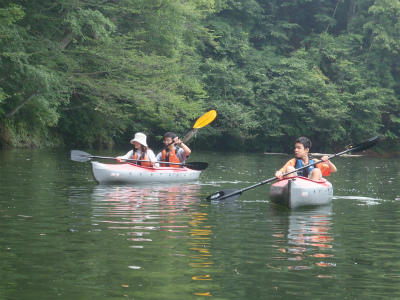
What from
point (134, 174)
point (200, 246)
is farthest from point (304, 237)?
point (134, 174)

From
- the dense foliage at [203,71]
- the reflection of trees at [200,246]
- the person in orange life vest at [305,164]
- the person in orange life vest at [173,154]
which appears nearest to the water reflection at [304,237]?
the reflection of trees at [200,246]

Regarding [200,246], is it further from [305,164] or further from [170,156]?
[170,156]

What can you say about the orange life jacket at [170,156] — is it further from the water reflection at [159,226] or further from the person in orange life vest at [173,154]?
the water reflection at [159,226]

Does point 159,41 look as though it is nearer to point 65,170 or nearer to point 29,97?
point 29,97

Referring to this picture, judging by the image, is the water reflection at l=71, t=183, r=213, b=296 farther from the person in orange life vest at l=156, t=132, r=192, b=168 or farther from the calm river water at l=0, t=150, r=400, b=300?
the person in orange life vest at l=156, t=132, r=192, b=168

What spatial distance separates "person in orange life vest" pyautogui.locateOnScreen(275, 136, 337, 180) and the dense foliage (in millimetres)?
11305

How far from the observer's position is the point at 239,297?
4.09 m

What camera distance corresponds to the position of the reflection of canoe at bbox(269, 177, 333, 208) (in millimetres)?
8938

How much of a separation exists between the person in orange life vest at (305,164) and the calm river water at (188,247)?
0.52m

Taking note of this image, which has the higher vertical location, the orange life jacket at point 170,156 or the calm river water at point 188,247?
the orange life jacket at point 170,156

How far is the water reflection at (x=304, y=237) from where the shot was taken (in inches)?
205

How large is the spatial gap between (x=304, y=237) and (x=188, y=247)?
1366 mm

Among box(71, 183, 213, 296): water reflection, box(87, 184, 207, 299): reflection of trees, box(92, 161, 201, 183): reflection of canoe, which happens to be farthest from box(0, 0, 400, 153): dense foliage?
box(87, 184, 207, 299): reflection of trees

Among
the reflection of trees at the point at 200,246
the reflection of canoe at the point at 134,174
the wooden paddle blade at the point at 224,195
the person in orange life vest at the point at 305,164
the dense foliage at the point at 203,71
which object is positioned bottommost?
the reflection of trees at the point at 200,246
